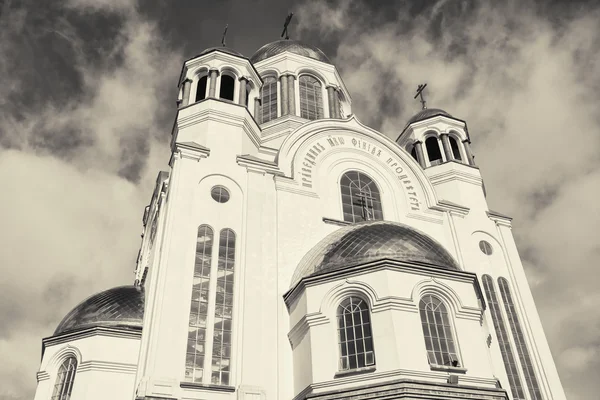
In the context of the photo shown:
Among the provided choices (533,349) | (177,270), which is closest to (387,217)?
(533,349)

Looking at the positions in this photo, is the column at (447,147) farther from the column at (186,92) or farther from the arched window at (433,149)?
the column at (186,92)

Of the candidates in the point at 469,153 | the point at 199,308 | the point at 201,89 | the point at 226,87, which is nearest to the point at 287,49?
the point at 226,87

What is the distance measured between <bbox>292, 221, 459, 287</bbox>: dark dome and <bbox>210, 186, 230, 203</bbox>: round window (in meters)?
3.17

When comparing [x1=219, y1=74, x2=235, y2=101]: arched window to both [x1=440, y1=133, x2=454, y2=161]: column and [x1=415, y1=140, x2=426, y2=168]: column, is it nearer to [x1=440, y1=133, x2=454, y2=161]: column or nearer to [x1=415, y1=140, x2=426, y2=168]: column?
[x1=415, y1=140, x2=426, y2=168]: column

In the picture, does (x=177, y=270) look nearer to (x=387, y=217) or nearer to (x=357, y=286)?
(x=357, y=286)

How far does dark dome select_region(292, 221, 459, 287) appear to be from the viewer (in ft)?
52.3

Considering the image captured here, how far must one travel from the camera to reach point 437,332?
1471 cm

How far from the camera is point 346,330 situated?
48.3 ft

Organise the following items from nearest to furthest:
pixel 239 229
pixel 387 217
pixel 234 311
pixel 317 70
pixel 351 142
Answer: pixel 234 311 → pixel 239 229 → pixel 387 217 → pixel 351 142 → pixel 317 70

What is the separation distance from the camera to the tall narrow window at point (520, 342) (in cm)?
1856

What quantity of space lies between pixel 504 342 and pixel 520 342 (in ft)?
2.45

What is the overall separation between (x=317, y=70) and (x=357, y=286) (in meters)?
16.2

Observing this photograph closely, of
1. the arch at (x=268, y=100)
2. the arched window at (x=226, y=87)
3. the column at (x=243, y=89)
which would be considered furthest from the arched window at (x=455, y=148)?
the arched window at (x=226, y=87)

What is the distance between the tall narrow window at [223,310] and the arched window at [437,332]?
518 centimetres
